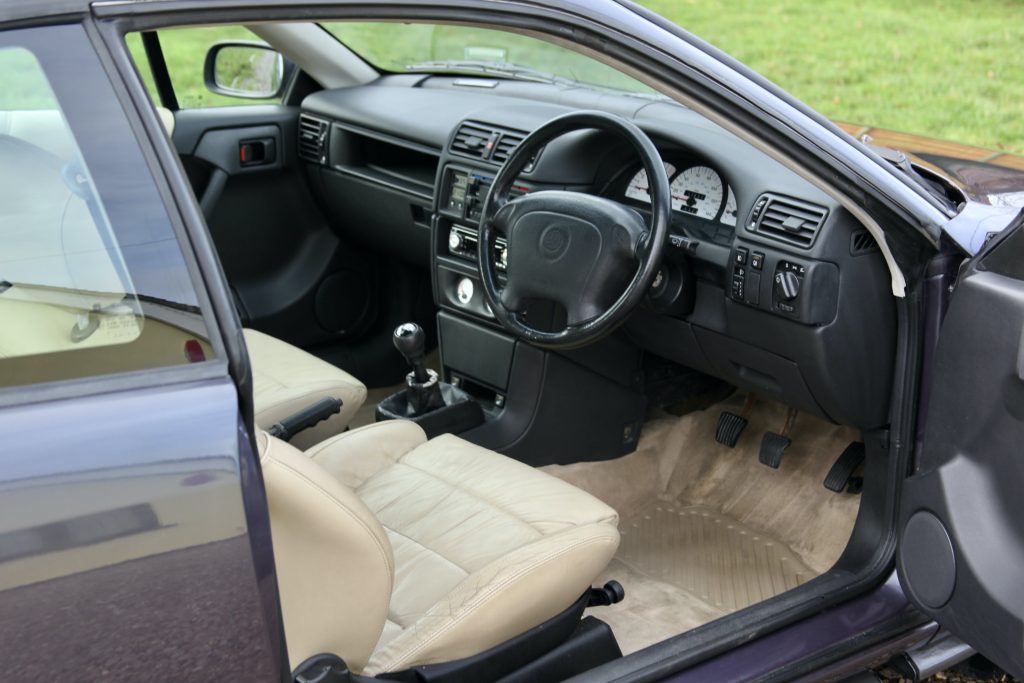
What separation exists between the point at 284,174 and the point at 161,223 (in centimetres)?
257

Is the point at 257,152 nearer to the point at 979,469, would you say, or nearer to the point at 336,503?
the point at 336,503

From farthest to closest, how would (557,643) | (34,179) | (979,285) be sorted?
(557,643), (979,285), (34,179)

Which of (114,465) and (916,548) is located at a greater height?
(114,465)

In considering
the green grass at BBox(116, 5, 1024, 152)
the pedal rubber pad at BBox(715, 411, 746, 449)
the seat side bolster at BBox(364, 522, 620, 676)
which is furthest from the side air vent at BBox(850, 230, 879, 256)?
the green grass at BBox(116, 5, 1024, 152)

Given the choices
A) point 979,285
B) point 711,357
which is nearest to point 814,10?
point 711,357

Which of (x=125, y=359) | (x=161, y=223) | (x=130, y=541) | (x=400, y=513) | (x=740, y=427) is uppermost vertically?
(x=161, y=223)

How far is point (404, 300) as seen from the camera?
153 inches

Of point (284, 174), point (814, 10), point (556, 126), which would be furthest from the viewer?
point (814, 10)

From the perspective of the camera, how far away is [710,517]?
3.05m

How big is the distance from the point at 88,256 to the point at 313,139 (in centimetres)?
249

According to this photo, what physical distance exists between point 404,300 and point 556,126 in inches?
59.7

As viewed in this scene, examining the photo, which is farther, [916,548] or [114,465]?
[916,548]

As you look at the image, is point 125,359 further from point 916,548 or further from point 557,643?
point 916,548

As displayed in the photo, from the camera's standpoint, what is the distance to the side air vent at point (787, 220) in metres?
2.17
